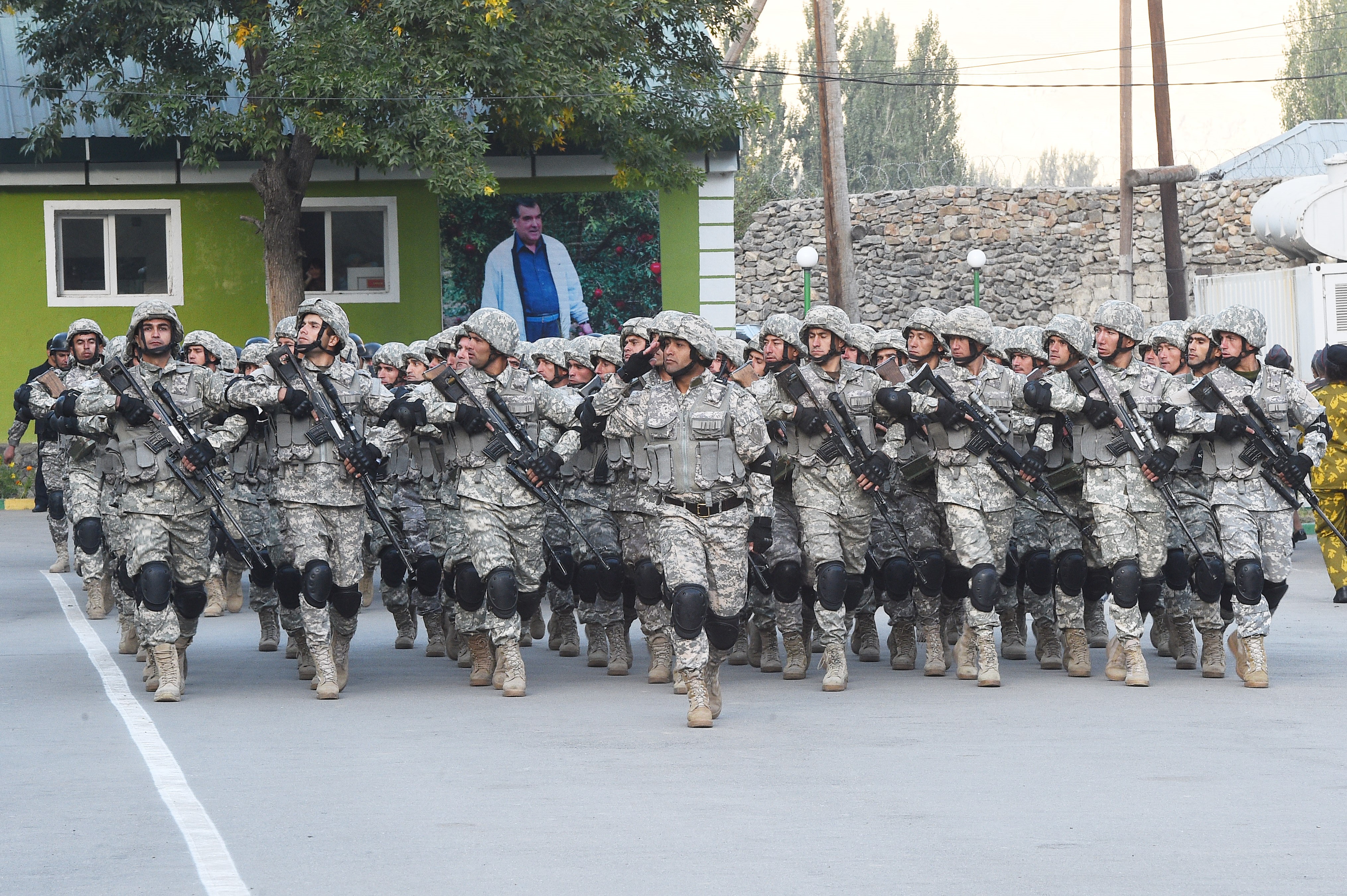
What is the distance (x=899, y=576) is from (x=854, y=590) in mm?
276

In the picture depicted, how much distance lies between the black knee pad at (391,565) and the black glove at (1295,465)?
17.1 feet

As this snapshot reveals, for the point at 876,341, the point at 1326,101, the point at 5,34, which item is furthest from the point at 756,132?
the point at 876,341

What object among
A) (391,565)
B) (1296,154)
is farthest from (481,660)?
(1296,154)

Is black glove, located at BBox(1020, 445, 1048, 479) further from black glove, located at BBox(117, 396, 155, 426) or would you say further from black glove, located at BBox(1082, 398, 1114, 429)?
black glove, located at BBox(117, 396, 155, 426)

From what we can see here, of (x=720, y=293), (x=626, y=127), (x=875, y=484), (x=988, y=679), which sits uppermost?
(x=626, y=127)

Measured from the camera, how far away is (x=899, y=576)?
33.2 feet

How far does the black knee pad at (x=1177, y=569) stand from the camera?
32.5 feet

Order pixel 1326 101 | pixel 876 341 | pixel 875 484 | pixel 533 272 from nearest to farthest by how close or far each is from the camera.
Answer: pixel 875 484 → pixel 876 341 → pixel 533 272 → pixel 1326 101

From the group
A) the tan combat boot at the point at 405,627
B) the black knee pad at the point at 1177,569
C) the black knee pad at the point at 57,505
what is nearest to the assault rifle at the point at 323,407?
the tan combat boot at the point at 405,627

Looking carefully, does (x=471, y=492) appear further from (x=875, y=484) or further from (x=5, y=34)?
(x=5, y=34)

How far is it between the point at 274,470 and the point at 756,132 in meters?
57.3

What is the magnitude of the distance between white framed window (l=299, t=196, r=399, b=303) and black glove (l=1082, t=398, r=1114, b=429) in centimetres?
1440

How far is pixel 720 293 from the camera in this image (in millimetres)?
22922

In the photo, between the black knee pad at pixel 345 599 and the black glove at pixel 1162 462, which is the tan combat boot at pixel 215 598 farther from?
the black glove at pixel 1162 462
